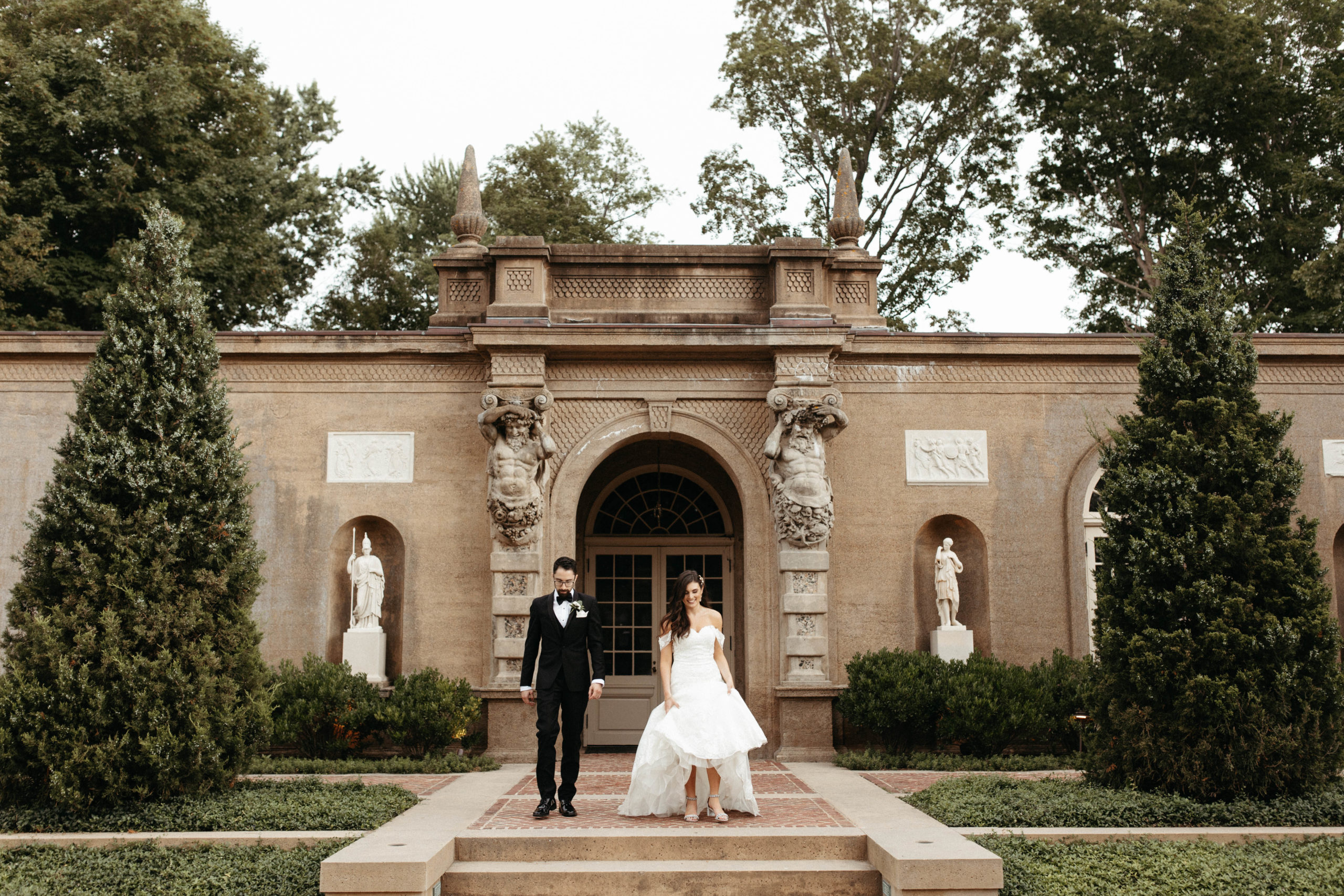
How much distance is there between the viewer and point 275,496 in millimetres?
12789

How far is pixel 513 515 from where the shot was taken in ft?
39.3

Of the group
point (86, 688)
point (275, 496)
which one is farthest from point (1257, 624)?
point (275, 496)

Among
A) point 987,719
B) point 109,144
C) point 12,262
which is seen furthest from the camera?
point 109,144

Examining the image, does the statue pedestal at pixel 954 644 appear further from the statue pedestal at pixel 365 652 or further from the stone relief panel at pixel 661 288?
the statue pedestal at pixel 365 652

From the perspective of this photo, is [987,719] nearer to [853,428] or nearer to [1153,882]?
[853,428]

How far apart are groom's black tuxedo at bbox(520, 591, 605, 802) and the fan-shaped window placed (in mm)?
6422

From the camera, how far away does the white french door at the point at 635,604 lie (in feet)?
46.8

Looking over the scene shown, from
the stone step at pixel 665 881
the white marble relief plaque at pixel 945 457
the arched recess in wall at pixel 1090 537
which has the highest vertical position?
the white marble relief plaque at pixel 945 457

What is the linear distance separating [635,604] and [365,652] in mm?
3739

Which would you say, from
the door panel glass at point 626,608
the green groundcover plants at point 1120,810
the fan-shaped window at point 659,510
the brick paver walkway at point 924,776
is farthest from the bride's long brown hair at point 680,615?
the fan-shaped window at point 659,510

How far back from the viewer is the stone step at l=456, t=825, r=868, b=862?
7230mm

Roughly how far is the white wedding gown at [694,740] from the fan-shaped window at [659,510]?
21.4 ft

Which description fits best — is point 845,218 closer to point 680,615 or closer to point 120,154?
point 680,615

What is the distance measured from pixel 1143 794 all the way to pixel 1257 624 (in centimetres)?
164
